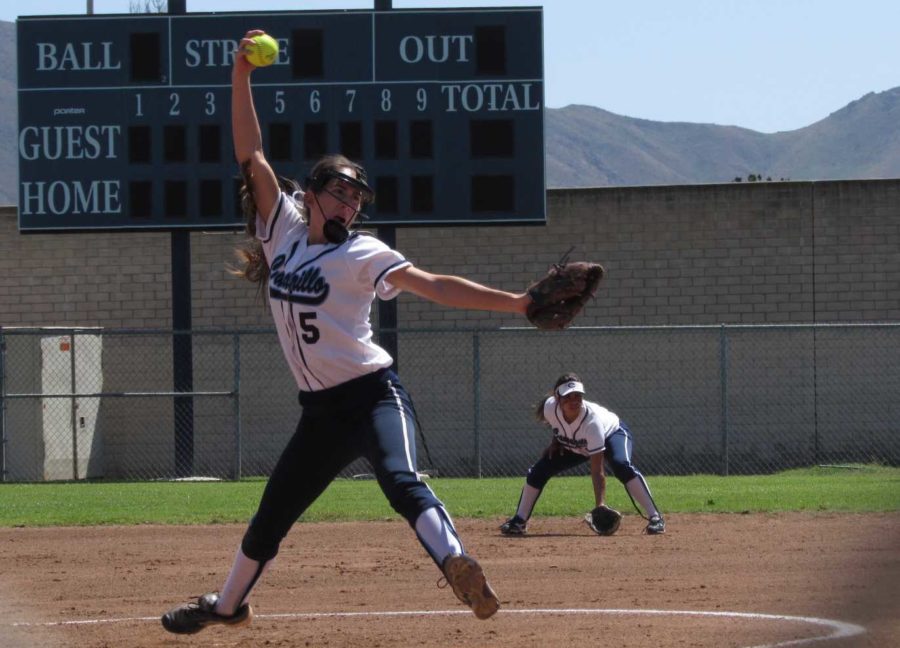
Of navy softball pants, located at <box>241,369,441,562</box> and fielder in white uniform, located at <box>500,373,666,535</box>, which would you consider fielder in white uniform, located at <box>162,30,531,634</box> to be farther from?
fielder in white uniform, located at <box>500,373,666,535</box>

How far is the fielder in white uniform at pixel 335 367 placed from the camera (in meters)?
5.16

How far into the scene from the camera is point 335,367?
5.36 m

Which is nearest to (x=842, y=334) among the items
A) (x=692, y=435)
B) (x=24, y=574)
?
(x=692, y=435)

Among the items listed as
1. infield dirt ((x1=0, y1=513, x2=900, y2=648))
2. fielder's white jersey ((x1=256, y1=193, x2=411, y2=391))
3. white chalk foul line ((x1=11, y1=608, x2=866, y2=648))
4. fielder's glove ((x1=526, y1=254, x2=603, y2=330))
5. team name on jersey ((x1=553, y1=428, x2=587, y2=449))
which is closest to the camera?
fielder's glove ((x1=526, y1=254, x2=603, y2=330))

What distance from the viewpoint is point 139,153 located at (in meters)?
18.0

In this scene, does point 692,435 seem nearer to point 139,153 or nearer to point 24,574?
point 139,153

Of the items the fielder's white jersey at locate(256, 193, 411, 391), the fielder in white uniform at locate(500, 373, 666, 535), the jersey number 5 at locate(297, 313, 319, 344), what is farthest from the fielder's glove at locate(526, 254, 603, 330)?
the fielder in white uniform at locate(500, 373, 666, 535)

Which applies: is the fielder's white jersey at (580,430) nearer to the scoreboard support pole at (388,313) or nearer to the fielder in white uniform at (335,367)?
the fielder in white uniform at (335,367)

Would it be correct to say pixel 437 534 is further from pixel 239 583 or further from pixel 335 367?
pixel 239 583

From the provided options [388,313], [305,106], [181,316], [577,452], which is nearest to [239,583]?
[577,452]

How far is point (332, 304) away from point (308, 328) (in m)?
0.14

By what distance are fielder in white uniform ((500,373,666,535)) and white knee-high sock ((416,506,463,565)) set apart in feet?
18.5

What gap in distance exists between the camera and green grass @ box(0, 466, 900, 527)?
41.4 ft

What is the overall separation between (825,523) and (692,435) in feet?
34.3
